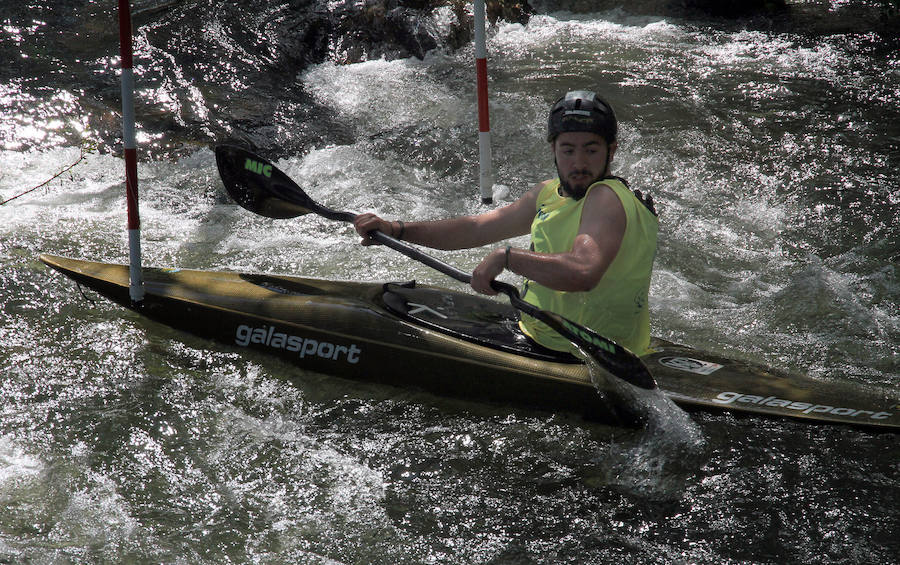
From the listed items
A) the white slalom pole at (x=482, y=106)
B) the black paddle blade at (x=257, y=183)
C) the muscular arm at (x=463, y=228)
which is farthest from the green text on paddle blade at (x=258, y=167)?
the white slalom pole at (x=482, y=106)

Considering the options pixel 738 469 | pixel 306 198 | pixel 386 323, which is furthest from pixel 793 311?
pixel 306 198

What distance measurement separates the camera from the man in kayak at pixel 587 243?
2678 mm

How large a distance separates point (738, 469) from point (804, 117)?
448 centimetres

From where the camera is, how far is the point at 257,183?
395 centimetres

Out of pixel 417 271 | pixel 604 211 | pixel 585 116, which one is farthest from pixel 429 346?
pixel 417 271

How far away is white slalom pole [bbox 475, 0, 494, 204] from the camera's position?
4.88 metres

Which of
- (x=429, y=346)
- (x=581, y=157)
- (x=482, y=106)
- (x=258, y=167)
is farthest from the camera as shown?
(x=482, y=106)

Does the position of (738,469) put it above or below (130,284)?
below

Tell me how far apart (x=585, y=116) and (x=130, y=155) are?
76.2 inches

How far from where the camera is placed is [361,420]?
3.10 metres

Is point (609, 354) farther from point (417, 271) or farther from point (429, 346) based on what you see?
point (417, 271)

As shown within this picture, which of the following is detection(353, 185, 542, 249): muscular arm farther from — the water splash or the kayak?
the water splash

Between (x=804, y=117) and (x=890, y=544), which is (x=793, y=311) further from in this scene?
(x=804, y=117)

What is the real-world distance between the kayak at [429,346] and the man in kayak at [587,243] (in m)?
0.18
